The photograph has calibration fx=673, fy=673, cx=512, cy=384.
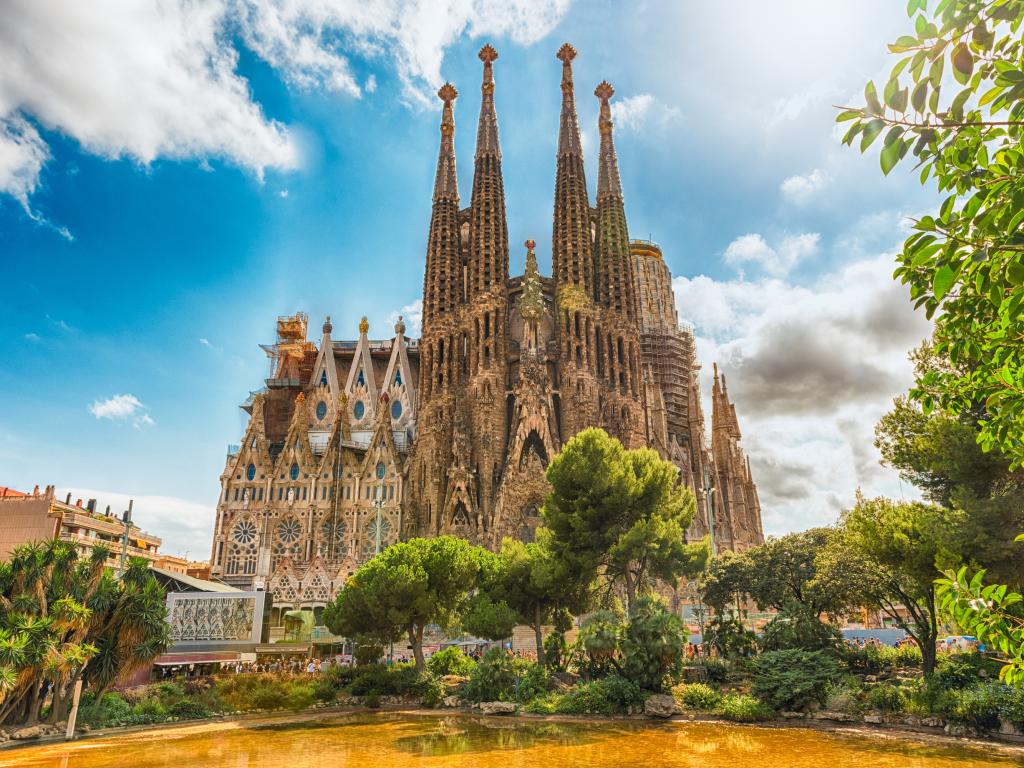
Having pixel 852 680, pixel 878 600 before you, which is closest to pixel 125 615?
pixel 852 680

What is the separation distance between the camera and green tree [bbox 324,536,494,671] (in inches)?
825

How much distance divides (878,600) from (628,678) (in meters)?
7.85

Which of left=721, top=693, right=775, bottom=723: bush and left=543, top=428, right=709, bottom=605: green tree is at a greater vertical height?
left=543, top=428, right=709, bottom=605: green tree

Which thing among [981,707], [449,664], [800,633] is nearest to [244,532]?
[449,664]

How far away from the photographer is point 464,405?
43969 mm

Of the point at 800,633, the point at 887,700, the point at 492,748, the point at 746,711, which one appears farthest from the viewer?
the point at 800,633

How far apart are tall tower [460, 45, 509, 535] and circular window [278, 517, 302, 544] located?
12.1 m

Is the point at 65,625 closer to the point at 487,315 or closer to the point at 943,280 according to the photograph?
the point at 943,280

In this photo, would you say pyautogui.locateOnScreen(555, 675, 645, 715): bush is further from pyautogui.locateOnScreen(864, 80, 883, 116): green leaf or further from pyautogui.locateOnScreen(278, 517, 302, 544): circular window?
pyautogui.locateOnScreen(278, 517, 302, 544): circular window

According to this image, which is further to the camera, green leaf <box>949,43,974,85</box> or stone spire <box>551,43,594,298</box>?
stone spire <box>551,43,594,298</box>

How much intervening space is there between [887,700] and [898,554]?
10.8ft

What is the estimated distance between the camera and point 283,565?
137ft

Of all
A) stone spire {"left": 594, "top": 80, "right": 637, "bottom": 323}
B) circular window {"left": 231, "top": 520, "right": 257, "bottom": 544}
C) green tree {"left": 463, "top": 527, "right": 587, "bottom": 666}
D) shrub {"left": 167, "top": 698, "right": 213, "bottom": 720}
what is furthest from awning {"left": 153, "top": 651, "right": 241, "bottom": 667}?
stone spire {"left": 594, "top": 80, "right": 637, "bottom": 323}

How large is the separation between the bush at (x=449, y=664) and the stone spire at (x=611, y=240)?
2931 cm
